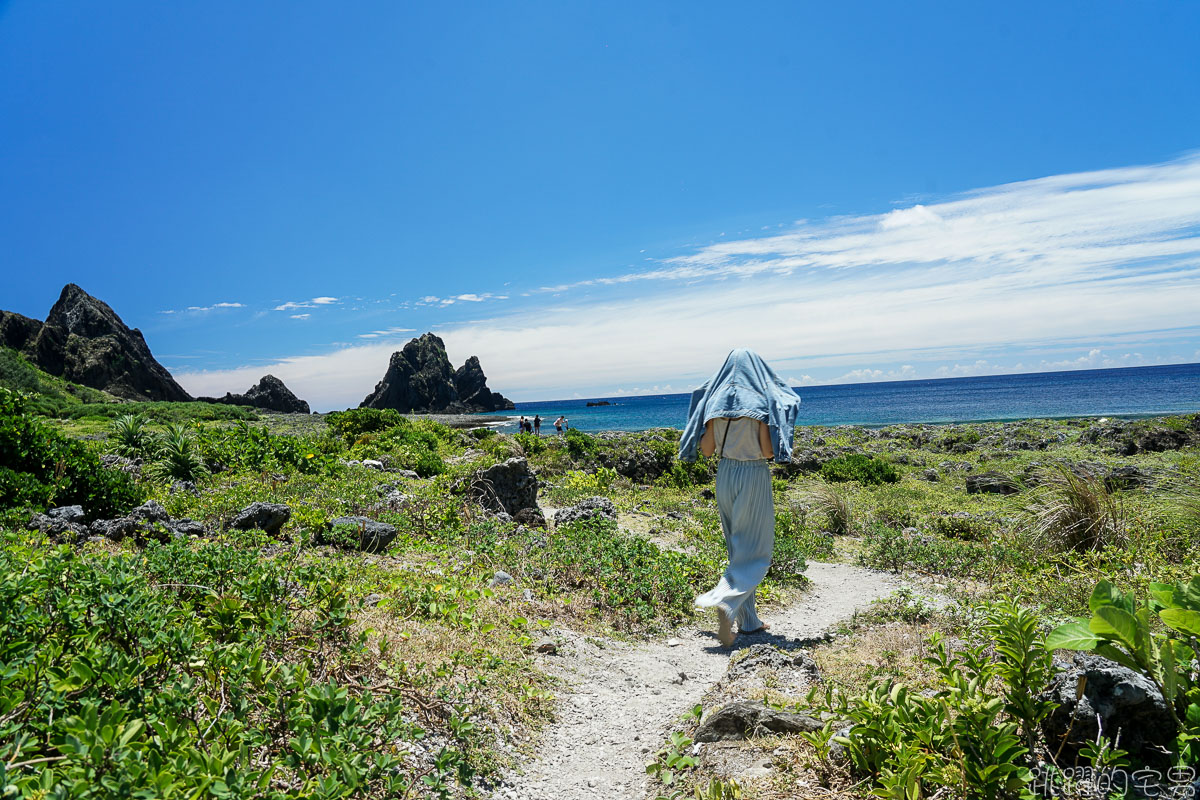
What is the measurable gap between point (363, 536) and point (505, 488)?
3.23 metres

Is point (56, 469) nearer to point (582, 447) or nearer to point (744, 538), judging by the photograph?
point (744, 538)

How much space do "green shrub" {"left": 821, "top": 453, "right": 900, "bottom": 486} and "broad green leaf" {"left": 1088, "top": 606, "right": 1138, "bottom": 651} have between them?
15965mm

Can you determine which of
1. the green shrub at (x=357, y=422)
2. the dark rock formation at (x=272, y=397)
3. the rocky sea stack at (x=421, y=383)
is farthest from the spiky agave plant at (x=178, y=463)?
the rocky sea stack at (x=421, y=383)

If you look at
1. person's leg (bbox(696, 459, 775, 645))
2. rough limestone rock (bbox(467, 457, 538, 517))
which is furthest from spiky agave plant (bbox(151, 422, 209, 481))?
person's leg (bbox(696, 459, 775, 645))

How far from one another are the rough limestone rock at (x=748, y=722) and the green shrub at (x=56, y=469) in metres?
8.01

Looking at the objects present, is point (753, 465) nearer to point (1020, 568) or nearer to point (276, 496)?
point (1020, 568)

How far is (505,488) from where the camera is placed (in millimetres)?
10430

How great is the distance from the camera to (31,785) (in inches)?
75.4

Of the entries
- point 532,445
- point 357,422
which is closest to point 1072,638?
point 532,445

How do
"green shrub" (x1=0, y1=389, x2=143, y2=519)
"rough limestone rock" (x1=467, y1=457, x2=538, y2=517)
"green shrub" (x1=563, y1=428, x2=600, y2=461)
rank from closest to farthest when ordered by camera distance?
"green shrub" (x1=0, y1=389, x2=143, y2=519), "rough limestone rock" (x1=467, y1=457, x2=538, y2=517), "green shrub" (x1=563, y1=428, x2=600, y2=461)

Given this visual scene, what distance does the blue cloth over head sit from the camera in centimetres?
588

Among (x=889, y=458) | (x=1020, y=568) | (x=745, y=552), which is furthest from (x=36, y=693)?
Answer: (x=889, y=458)

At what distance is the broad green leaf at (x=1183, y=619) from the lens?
219 cm

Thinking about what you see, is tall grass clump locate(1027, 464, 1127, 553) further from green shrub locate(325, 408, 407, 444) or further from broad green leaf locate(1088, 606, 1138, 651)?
green shrub locate(325, 408, 407, 444)
